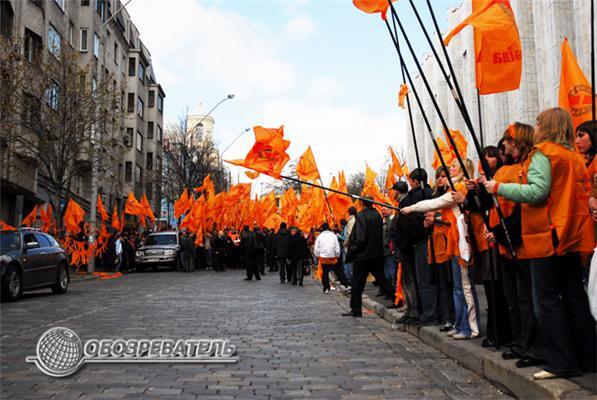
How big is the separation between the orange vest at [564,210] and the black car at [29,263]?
37.1 ft

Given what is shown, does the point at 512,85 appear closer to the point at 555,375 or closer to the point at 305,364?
the point at 555,375

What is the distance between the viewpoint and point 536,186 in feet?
15.3

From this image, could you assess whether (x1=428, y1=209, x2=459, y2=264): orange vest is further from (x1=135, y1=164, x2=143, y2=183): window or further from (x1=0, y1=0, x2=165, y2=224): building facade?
(x1=135, y1=164, x2=143, y2=183): window

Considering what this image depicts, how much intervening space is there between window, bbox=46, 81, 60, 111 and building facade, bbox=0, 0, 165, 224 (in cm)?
121

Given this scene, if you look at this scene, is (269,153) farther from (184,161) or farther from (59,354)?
(184,161)

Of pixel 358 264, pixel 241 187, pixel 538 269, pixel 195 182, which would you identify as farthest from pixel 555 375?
pixel 195 182

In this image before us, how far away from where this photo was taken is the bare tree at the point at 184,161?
161 ft

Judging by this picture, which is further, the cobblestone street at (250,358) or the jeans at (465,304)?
the jeans at (465,304)

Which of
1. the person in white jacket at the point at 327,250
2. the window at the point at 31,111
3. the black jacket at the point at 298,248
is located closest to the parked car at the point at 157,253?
the window at the point at 31,111

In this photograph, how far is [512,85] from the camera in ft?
21.0

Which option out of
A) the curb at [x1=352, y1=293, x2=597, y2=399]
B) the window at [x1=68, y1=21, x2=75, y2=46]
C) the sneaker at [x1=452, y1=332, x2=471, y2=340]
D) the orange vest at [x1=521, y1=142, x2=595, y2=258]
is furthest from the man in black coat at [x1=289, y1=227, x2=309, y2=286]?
the window at [x1=68, y1=21, x2=75, y2=46]

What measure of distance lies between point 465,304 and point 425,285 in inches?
52.9

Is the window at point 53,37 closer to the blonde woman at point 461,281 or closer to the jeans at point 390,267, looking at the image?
the jeans at point 390,267

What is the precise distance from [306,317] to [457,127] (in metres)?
27.6
